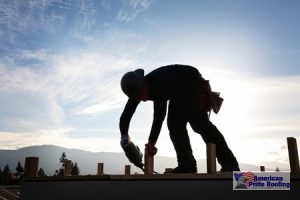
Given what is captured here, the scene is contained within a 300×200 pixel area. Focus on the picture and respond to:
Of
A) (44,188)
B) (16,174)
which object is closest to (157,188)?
(44,188)

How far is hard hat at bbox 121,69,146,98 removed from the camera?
4867 millimetres

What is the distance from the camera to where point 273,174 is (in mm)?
3141

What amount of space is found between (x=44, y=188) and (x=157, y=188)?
196 cm

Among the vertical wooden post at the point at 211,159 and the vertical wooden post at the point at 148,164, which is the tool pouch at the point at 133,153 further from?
the vertical wooden post at the point at 211,159

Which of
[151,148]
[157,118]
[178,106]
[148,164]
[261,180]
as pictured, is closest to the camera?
[261,180]

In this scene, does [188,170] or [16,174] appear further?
[16,174]

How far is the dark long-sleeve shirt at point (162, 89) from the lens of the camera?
4688 millimetres

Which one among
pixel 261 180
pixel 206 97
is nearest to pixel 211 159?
pixel 261 180

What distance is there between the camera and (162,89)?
4.85m

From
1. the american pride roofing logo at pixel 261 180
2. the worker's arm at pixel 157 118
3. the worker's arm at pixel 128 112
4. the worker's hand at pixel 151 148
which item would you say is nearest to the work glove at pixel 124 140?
the worker's arm at pixel 128 112

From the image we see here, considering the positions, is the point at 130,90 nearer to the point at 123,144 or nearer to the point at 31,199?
the point at 123,144

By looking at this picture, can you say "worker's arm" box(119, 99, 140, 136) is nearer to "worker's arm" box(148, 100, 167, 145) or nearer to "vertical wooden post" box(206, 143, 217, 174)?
"worker's arm" box(148, 100, 167, 145)

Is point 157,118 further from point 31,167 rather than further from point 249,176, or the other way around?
point 31,167

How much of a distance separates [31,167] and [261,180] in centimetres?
370
